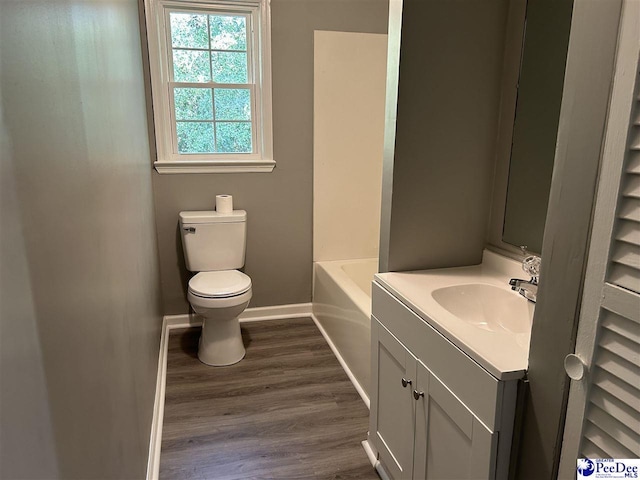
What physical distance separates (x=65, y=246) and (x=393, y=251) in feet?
3.91

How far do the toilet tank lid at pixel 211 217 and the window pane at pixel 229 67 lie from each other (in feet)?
2.86

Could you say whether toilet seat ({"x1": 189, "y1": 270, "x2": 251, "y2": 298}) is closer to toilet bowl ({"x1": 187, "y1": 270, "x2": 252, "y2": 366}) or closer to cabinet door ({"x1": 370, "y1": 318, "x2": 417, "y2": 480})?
toilet bowl ({"x1": 187, "y1": 270, "x2": 252, "y2": 366})

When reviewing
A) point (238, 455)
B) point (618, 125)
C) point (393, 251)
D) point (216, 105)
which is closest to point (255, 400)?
point (238, 455)

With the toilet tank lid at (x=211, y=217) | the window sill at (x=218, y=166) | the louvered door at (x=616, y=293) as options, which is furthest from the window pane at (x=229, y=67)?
the louvered door at (x=616, y=293)

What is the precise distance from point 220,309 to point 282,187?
3.28ft

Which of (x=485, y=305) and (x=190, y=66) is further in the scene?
(x=190, y=66)

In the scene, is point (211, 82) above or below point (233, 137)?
above

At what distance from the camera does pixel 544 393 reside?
40.6 inches

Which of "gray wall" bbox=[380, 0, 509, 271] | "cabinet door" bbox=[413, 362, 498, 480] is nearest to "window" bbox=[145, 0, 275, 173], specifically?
"gray wall" bbox=[380, 0, 509, 271]

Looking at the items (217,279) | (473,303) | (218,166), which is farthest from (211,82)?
(473,303)

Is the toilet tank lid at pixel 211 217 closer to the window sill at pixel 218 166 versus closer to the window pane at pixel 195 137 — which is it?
the window sill at pixel 218 166

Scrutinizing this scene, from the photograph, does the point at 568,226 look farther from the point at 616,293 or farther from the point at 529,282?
the point at 529,282

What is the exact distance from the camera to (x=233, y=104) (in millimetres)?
3016

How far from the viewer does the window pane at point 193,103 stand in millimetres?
2924
